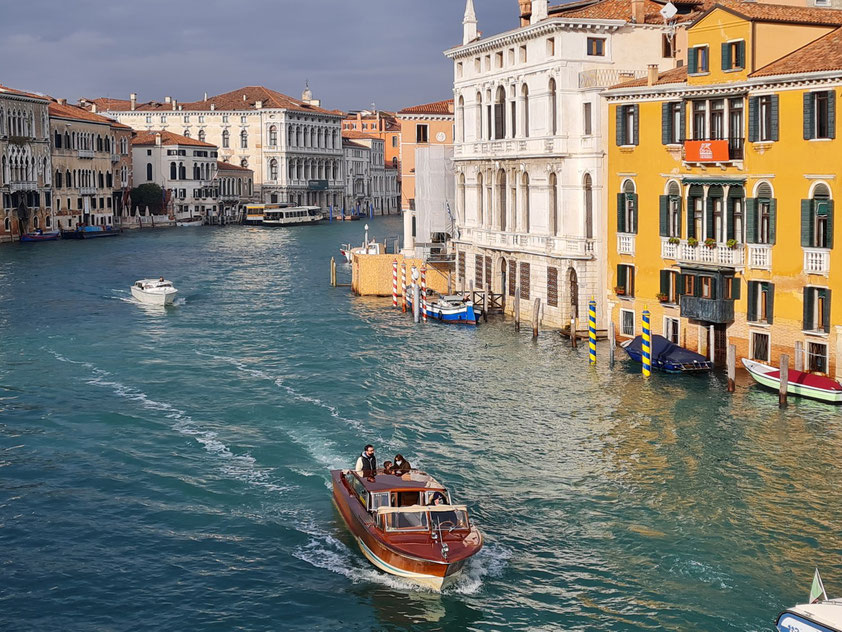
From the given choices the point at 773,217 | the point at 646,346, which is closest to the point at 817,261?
the point at 773,217

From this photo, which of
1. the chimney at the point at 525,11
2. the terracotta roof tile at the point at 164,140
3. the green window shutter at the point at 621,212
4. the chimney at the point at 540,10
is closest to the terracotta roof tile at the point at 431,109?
the chimney at the point at 525,11

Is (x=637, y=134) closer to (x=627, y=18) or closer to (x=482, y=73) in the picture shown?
(x=627, y=18)

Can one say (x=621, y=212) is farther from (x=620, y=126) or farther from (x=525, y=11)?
(x=525, y=11)

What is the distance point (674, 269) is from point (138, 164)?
8746 cm

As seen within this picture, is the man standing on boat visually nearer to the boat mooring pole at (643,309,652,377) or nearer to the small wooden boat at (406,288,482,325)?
the boat mooring pole at (643,309,652,377)

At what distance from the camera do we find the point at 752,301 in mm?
29203

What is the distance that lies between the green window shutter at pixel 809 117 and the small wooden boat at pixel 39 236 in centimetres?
6532

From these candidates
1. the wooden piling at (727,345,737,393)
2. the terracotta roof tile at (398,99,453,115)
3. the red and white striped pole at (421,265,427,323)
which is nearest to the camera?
the wooden piling at (727,345,737,393)

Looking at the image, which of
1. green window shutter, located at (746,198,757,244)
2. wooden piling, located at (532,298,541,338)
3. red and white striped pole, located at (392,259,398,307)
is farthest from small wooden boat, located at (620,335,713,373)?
red and white striped pole, located at (392,259,398,307)

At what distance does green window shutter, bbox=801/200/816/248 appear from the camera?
27453 millimetres

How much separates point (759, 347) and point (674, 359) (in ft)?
6.74

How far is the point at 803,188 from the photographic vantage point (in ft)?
90.9

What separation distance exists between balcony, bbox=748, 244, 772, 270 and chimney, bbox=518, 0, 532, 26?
Answer: 19.8 metres

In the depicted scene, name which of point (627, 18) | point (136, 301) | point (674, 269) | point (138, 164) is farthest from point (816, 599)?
point (138, 164)
